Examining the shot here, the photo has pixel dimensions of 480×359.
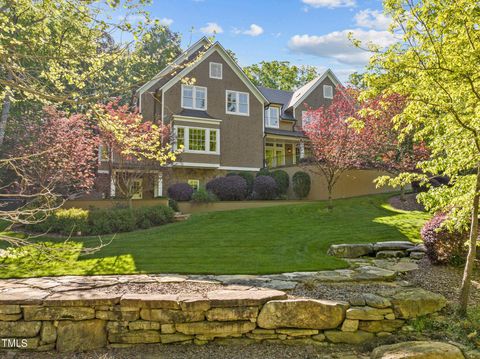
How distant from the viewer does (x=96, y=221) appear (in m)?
11.6

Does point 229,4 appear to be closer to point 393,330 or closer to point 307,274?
point 307,274

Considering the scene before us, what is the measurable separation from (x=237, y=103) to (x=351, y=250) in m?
16.5

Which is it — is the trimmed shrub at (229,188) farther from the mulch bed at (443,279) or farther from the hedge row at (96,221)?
the mulch bed at (443,279)

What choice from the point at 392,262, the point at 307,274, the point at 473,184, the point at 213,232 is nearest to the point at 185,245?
the point at 213,232

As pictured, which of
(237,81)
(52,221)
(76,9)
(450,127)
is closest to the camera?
(450,127)

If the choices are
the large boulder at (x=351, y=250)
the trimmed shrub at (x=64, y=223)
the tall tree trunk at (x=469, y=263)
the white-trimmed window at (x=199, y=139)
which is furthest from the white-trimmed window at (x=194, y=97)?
the tall tree trunk at (x=469, y=263)

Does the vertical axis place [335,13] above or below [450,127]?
above

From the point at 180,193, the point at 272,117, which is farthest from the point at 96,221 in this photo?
the point at 272,117

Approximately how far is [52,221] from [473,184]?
11755 mm

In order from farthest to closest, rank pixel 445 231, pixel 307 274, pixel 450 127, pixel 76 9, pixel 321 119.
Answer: pixel 321 119 < pixel 445 231 < pixel 307 274 < pixel 76 9 < pixel 450 127

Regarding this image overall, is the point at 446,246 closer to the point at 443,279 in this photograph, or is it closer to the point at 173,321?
the point at 443,279

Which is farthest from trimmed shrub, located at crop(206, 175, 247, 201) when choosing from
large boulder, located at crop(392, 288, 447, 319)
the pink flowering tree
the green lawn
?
large boulder, located at crop(392, 288, 447, 319)

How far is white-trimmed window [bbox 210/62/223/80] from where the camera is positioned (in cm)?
2222

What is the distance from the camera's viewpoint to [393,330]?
15.9 feet
